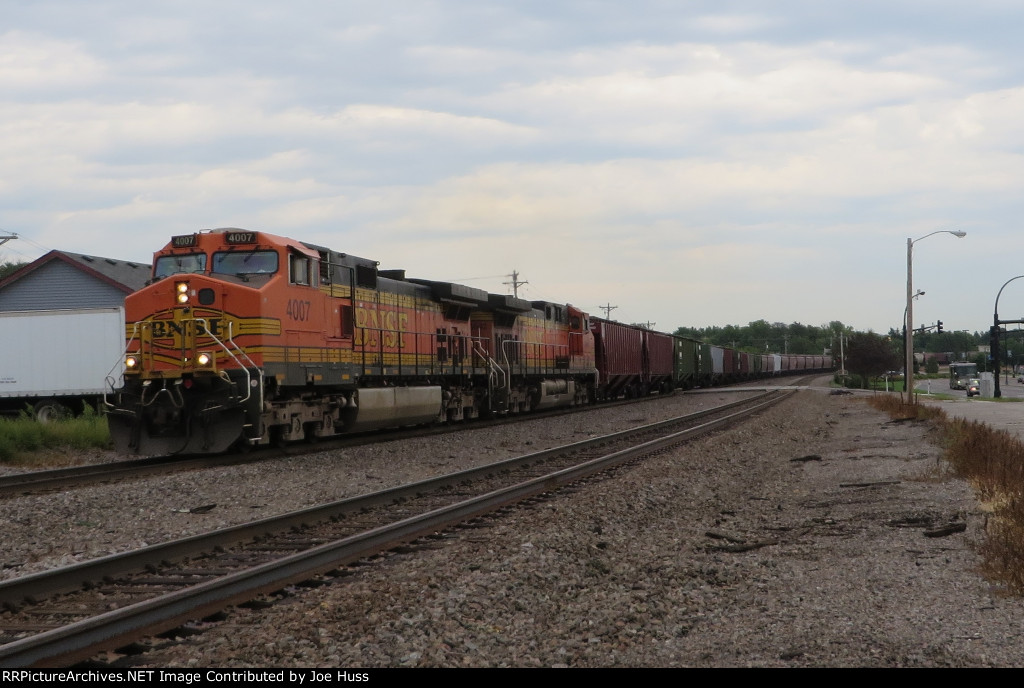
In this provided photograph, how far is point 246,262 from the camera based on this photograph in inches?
567

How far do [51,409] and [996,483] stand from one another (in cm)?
2317

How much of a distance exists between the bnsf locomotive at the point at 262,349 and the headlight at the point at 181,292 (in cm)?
2

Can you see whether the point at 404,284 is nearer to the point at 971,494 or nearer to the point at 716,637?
the point at 971,494

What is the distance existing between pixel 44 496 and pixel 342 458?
471cm

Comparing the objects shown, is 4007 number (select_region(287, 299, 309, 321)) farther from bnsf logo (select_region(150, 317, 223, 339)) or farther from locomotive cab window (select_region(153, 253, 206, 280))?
locomotive cab window (select_region(153, 253, 206, 280))

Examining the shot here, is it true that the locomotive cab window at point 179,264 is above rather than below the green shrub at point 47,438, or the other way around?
above

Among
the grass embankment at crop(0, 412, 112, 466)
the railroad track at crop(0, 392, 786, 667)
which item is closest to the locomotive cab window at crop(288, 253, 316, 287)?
the railroad track at crop(0, 392, 786, 667)

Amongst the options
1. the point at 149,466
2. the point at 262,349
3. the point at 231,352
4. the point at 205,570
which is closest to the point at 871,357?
the point at 262,349

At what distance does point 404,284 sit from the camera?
63.8 ft

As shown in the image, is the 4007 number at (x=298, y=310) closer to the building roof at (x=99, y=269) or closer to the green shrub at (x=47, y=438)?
the green shrub at (x=47, y=438)

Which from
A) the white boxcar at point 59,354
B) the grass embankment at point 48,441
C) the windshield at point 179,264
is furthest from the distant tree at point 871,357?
the windshield at point 179,264

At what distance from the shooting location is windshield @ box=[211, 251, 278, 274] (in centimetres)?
1434

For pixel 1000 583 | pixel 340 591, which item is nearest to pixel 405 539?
pixel 340 591

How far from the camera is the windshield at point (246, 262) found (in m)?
14.3
